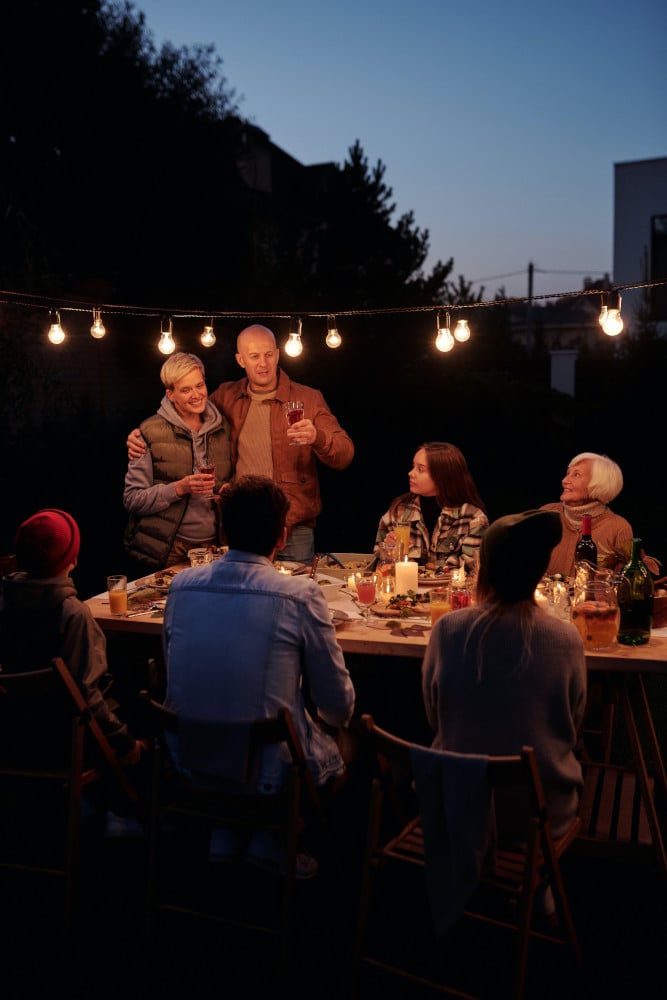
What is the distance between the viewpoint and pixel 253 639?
8.44 feet

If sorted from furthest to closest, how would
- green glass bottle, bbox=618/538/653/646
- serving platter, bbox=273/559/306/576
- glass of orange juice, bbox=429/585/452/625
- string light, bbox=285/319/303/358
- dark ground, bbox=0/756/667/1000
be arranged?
1. string light, bbox=285/319/303/358
2. serving platter, bbox=273/559/306/576
3. glass of orange juice, bbox=429/585/452/625
4. green glass bottle, bbox=618/538/653/646
5. dark ground, bbox=0/756/667/1000

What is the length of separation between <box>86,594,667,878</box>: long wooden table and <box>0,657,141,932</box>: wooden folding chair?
24.8 inches

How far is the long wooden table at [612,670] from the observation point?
9.62 ft

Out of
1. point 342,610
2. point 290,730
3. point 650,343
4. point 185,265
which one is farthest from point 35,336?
point 650,343

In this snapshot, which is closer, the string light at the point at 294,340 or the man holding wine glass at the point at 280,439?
the string light at the point at 294,340

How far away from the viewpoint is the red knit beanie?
297cm

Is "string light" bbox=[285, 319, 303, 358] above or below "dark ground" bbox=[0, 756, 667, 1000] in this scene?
above

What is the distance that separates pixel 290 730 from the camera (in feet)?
8.09

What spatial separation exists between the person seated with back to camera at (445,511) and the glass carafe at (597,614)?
1.18m

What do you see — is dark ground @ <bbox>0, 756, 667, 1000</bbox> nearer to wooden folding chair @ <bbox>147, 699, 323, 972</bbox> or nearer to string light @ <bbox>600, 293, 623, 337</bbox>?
wooden folding chair @ <bbox>147, 699, 323, 972</bbox>

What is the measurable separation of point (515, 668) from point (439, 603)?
96 centimetres

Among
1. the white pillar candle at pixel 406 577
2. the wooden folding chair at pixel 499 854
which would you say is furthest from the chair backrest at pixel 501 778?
the white pillar candle at pixel 406 577

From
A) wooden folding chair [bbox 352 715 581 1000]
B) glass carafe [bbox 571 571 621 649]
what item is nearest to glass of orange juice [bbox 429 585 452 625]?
glass carafe [bbox 571 571 621 649]

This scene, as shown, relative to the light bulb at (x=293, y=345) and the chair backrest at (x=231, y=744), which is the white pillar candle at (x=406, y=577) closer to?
the chair backrest at (x=231, y=744)
